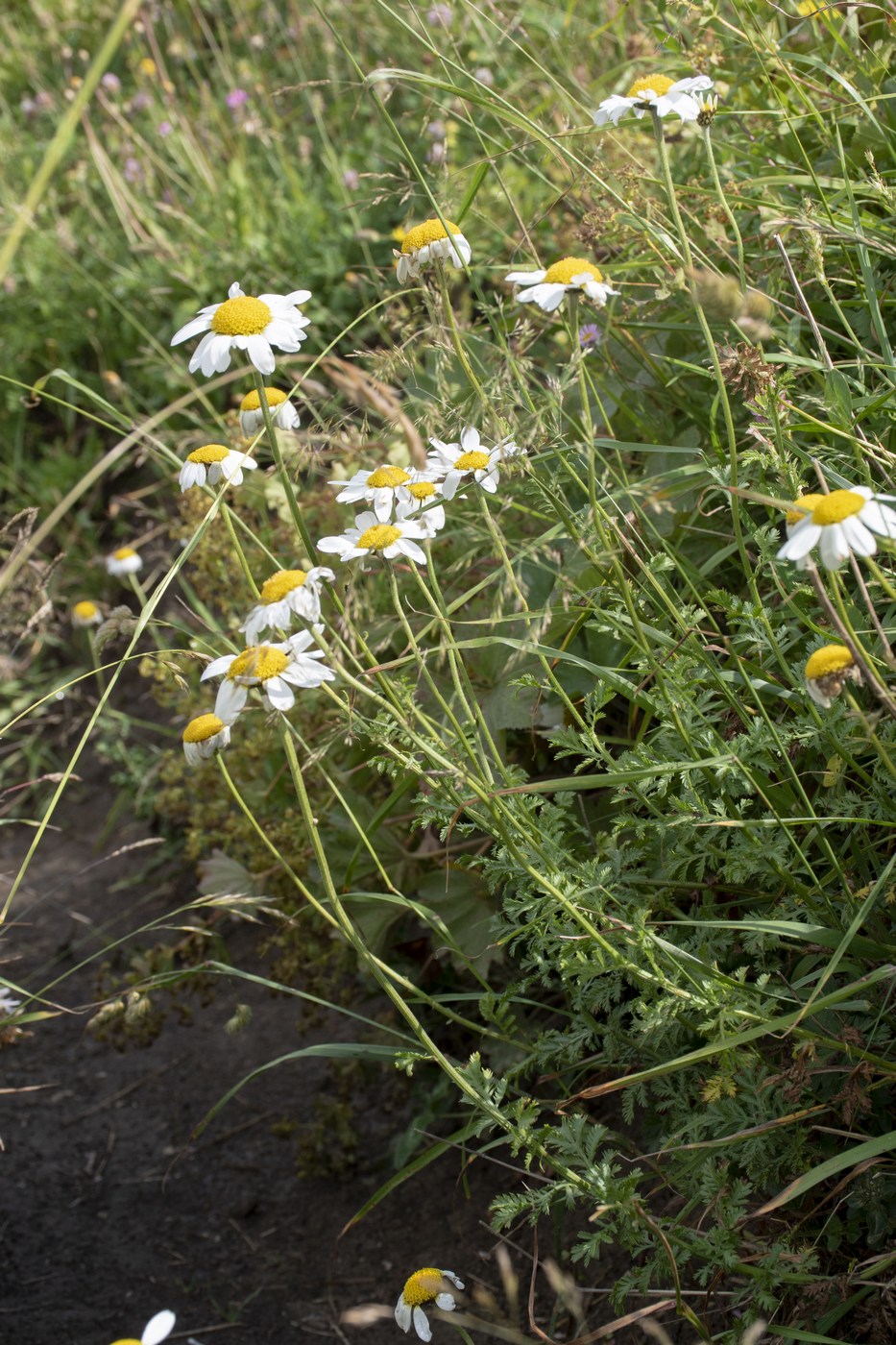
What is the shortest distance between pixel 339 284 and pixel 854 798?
99.8 inches

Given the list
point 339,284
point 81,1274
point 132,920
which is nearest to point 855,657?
point 81,1274

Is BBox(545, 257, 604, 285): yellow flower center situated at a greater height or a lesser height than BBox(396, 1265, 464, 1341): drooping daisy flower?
greater

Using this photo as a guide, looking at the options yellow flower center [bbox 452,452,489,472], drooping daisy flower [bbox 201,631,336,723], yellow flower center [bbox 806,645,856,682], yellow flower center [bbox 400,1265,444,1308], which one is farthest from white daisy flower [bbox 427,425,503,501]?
yellow flower center [bbox 400,1265,444,1308]

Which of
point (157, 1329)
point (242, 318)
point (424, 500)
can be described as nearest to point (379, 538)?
point (424, 500)

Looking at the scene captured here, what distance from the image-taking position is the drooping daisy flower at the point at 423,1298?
3.82ft

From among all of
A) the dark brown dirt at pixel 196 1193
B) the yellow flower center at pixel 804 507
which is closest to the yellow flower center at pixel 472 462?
the yellow flower center at pixel 804 507

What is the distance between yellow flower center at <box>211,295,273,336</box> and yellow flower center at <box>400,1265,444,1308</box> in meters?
0.94

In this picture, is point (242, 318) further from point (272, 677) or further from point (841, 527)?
point (841, 527)

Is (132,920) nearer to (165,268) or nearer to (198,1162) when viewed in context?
(198,1162)

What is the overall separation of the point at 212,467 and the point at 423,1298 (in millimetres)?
909

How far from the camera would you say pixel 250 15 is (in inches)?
183

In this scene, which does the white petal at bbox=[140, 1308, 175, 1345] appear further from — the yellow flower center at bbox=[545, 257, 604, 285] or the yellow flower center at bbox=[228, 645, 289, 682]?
the yellow flower center at bbox=[545, 257, 604, 285]

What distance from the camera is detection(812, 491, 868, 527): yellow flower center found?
96cm

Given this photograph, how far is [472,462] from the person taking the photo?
1.33 metres
